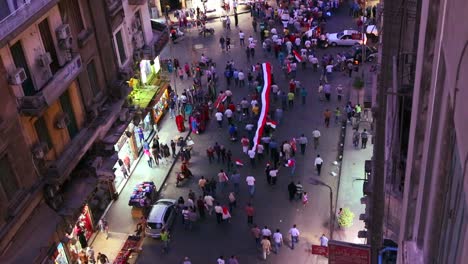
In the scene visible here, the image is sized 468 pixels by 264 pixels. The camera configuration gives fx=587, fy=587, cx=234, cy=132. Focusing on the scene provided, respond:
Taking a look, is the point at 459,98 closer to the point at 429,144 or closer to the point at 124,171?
the point at 429,144

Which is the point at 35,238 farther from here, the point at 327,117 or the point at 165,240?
the point at 327,117

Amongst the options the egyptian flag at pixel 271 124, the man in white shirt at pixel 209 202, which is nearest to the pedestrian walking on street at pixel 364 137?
the egyptian flag at pixel 271 124

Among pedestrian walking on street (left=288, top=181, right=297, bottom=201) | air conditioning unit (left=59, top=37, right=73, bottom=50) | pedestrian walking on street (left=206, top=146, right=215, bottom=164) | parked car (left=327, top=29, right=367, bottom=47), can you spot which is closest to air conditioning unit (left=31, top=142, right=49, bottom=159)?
air conditioning unit (left=59, top=37, right=73, bottom=50)

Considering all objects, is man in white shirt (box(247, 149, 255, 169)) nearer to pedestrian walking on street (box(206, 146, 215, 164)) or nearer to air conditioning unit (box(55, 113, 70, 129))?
pedestrian walking on street (box(206, 146, 215, 164))

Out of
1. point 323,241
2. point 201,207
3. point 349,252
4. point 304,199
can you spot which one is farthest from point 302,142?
point 349,252

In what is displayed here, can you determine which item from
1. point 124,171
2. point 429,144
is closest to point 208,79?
point 124,171

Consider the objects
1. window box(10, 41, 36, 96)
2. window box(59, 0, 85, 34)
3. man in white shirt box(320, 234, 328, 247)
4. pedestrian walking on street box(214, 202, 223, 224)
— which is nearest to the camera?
window box(10, 41, 36, 96)
